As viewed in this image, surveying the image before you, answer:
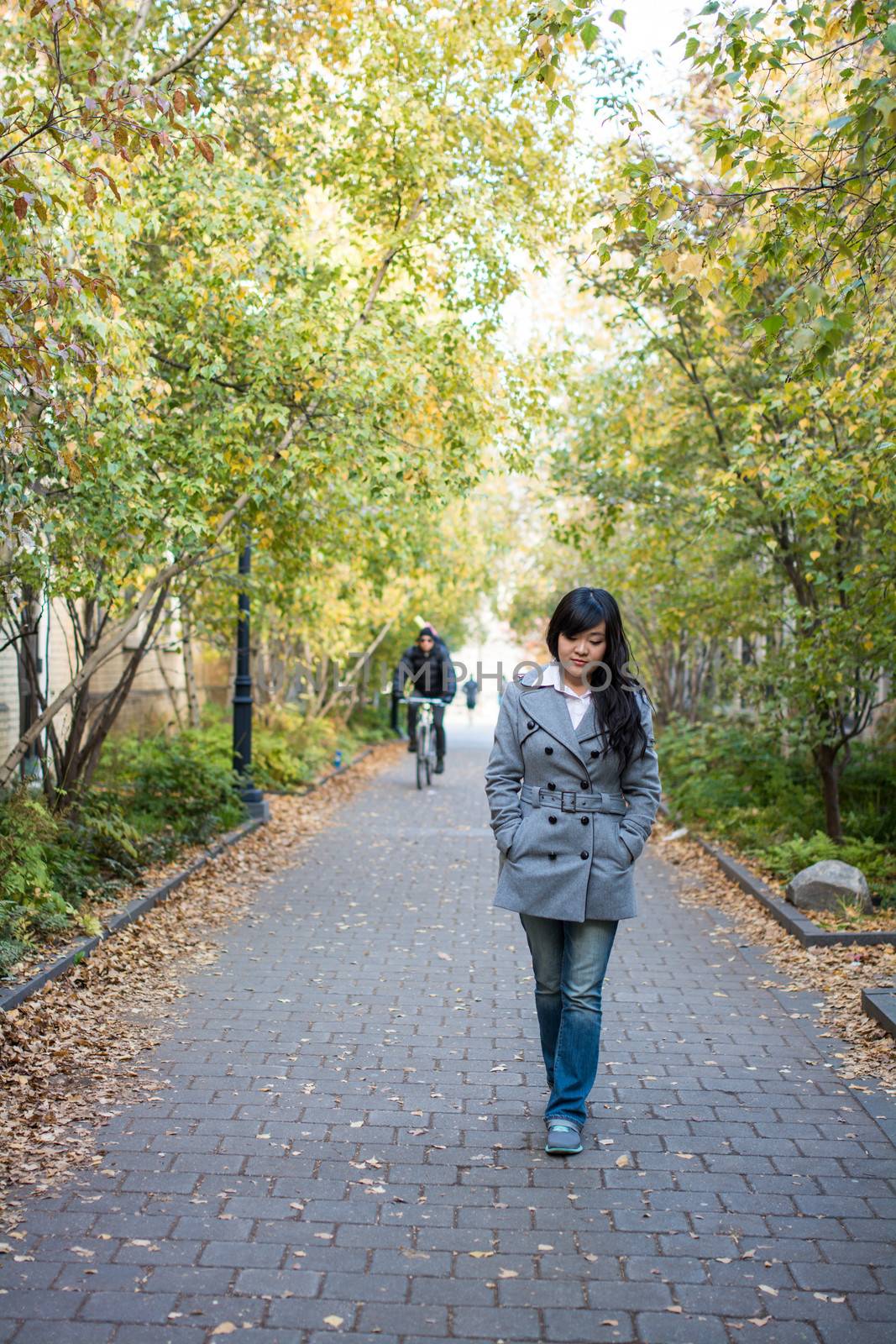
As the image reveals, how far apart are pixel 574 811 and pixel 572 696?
1.47ft

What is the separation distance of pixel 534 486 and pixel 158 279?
A: 736 inches

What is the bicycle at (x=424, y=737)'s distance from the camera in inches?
717

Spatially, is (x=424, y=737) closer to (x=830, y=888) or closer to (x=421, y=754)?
(x=421, y=754)

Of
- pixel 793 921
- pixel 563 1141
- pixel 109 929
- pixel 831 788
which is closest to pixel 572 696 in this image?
pixel 563 1141

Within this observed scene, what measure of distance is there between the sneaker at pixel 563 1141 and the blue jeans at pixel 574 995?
0.16 ft

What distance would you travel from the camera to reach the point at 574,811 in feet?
16.4

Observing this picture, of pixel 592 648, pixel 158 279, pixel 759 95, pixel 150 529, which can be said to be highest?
pixel 158 279

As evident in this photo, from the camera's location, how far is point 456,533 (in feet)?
79.8

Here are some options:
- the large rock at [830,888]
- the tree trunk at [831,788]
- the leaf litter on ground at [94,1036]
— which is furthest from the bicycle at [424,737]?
the large rock at [830,888]

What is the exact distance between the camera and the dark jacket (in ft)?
59.5

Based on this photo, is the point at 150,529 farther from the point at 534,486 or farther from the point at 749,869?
the point at 534,486

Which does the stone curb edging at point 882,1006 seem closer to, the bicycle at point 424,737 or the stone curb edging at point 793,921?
the stone curb edging at point 793,921

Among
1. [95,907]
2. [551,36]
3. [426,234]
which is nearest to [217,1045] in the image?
[95,907]

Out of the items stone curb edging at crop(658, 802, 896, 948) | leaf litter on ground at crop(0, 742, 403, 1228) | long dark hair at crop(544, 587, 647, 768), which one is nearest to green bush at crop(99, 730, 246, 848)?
leaf litter on ground at crop(0, 742, 403, 1228)
